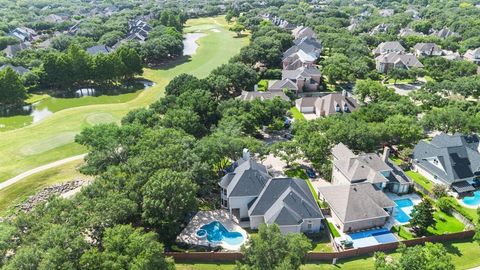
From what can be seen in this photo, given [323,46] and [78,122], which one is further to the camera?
[323,46]

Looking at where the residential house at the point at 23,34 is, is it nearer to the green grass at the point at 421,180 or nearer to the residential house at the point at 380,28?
the residential house at the point at 380,28

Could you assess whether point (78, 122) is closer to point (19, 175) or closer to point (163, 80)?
point (19, 175)

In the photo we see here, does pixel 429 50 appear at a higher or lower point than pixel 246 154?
higher

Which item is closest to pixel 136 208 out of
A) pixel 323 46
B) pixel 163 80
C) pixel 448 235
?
pixel 448 235

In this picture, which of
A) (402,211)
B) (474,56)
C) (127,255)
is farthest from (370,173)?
(474,56)

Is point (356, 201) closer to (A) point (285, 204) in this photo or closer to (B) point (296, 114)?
(A) point (285, 204)
